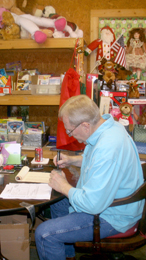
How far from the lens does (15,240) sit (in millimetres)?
1618

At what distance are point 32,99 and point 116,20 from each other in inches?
57.8

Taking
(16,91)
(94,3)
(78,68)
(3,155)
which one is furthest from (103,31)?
(3,155)

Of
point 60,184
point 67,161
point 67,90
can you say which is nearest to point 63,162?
point 67,161

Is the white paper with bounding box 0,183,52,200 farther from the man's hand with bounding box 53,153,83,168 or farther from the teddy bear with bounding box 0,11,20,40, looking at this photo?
the teddy bear with bounding box 0,11,20,40

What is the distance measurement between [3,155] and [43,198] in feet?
2.07

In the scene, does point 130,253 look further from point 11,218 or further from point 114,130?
point 114,130

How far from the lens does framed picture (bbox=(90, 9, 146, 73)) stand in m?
2.96

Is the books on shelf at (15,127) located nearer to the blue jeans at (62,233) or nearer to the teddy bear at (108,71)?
the teddy bear at (108,71)

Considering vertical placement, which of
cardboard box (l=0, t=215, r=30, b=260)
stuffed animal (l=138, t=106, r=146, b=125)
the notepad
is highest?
stuffed animal (l=138, t=106, r=146, b=125)

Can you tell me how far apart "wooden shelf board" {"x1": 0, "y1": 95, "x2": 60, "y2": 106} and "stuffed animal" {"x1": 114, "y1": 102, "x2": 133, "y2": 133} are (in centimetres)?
70

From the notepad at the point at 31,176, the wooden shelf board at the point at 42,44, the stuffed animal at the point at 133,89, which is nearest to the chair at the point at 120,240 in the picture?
the notepad at the point at 31,176

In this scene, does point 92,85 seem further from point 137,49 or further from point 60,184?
point 60,184

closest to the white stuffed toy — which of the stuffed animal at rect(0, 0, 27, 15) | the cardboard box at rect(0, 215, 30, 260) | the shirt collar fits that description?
the stuffed animal at rect(0, 0, 27, 15)

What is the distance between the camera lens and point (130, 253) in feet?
6.64
